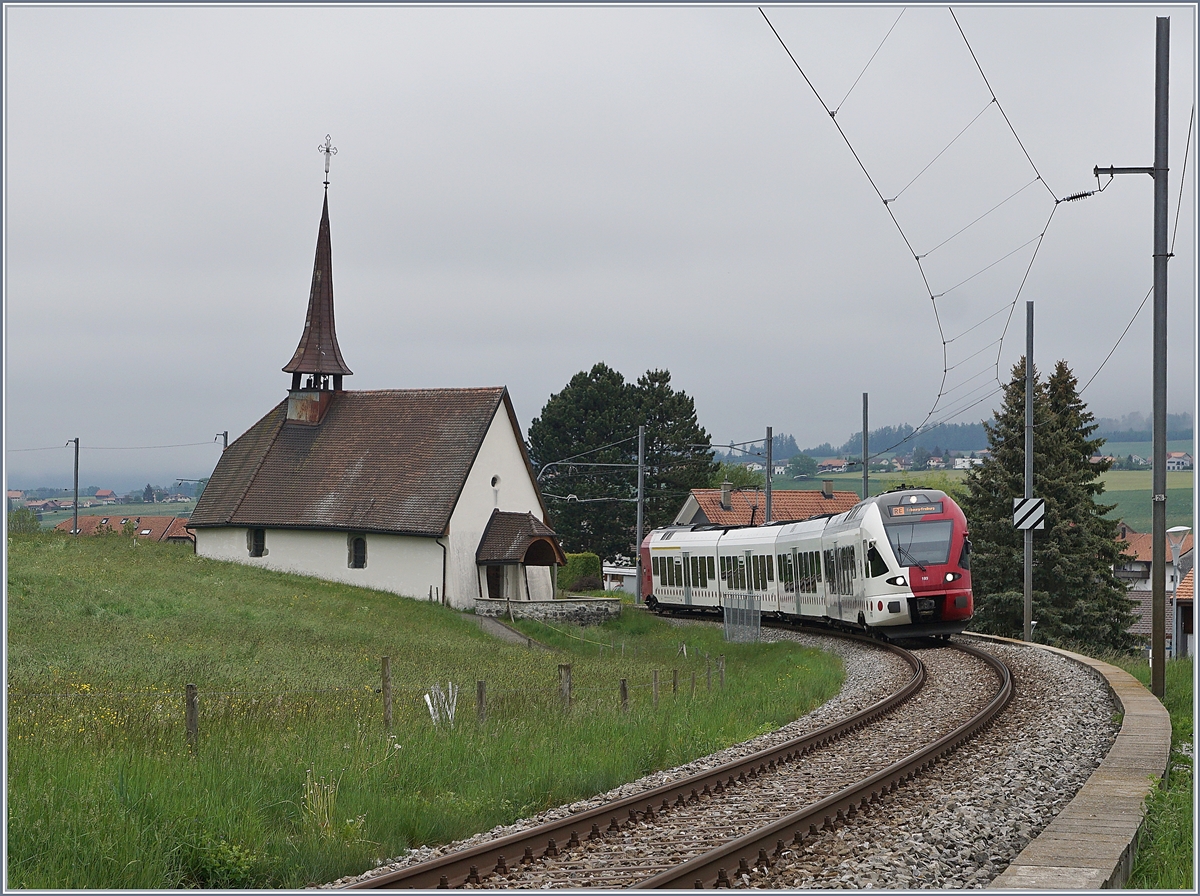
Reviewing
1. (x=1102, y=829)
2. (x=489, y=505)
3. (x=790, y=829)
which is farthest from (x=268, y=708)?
(x=489, y=505)

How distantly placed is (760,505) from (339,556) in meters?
38.4

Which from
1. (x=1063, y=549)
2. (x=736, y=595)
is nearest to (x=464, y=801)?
(x=736, y=595)

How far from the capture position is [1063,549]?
40875 mm

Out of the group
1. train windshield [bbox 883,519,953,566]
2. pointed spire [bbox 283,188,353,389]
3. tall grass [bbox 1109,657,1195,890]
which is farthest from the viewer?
pointed spire [bbox 283,188,353,389]

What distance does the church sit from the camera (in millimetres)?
43122

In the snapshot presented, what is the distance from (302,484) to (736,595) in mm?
18996

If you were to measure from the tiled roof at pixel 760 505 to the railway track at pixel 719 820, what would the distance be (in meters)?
59.8

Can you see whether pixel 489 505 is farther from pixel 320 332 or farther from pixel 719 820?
pixel 719 820

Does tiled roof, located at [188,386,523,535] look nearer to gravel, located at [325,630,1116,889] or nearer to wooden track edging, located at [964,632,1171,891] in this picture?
gravel, located at [325,630,1116,889]

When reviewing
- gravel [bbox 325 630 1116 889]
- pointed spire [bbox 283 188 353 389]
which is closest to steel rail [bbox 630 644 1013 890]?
gravel [bbox 325 630 1116 889]

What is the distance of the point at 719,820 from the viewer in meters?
9.82

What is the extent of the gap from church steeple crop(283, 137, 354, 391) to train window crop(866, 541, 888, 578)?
30.8m

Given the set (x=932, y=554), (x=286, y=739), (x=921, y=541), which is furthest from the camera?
(x=921, y=541)

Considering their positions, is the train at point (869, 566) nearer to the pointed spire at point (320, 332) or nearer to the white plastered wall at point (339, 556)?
the white plastered wall at point (339, 556)
